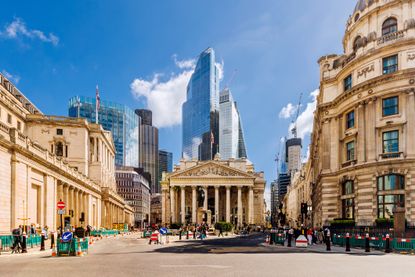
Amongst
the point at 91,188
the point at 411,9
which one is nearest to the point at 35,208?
the point at 91,188

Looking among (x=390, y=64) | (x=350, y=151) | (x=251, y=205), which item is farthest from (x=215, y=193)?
(x=390, y=64)

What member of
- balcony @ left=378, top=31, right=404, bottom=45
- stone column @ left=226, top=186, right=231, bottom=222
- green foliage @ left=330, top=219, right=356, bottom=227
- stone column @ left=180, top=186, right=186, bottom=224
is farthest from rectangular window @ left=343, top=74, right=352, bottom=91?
stone column @ left=180, top=186, right=186, bottom=224

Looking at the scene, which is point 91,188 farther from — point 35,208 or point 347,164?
point 347,164

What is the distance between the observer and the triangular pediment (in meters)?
136

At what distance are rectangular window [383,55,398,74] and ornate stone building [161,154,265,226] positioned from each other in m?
90.3

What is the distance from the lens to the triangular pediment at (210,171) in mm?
135750

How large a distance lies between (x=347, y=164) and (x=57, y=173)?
32.6 meters

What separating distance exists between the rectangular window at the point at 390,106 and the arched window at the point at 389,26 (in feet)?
26.5

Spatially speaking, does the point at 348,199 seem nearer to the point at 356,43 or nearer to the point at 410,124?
the point at 410,124

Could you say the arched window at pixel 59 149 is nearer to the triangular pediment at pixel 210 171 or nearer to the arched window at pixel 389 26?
the arched window at pixel 389 26

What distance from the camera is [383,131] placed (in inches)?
1737

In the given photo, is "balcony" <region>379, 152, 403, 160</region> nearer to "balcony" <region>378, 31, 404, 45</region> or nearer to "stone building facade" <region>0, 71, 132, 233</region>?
"balcony" <region>378, 31, 404, 45</region>

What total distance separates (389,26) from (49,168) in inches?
1542

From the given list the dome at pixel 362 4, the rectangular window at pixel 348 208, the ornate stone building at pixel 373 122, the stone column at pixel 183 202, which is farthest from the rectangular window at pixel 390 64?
the stone column at pixel 183 202
